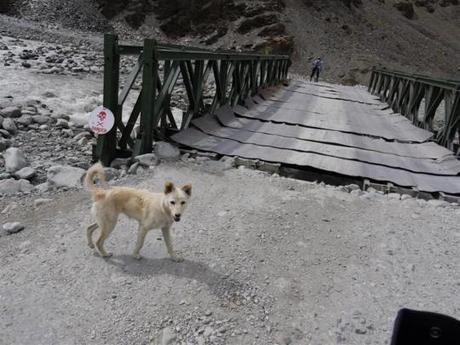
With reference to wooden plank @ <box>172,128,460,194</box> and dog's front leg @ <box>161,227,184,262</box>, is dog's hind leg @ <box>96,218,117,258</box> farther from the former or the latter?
A: wooden plank @ <box>172,128,460,194</box>

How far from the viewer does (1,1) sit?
4844 centimetres

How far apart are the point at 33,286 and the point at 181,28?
48.1 metres

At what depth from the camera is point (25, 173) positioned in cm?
648

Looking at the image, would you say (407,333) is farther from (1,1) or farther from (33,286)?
(1,1)

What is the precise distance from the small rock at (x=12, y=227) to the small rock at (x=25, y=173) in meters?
1.82

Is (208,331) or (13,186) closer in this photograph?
(208,331)

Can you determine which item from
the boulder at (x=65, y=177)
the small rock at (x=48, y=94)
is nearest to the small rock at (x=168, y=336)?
the boulder at (x=65, y=177)

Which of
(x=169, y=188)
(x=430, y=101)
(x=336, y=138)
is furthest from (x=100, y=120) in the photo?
(x=430, y=101)

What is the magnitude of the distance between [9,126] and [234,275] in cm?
686

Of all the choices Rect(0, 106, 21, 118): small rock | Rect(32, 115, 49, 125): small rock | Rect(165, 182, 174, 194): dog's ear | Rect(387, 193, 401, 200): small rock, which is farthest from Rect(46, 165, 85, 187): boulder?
Rect(387, 193, 401, 200): small rock

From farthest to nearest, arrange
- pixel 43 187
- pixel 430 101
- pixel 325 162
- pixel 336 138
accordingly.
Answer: pixel 430 101 → pixel 336 138 → pixel 325 162 → pixel 43 187

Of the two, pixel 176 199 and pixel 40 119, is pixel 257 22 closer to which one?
pixel 40 119

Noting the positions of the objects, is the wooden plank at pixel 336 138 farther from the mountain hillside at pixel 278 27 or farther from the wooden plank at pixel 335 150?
the mountain hillside at pixel 278 27

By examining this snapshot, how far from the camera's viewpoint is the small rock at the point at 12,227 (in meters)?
4.73
